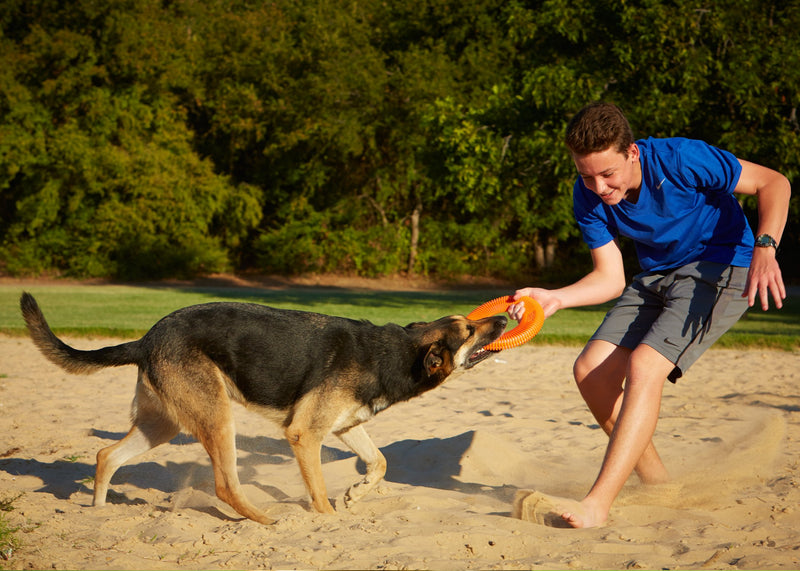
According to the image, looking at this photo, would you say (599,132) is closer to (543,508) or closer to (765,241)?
(765,241)

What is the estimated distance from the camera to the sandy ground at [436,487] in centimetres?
405

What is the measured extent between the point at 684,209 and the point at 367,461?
2753 millimetres

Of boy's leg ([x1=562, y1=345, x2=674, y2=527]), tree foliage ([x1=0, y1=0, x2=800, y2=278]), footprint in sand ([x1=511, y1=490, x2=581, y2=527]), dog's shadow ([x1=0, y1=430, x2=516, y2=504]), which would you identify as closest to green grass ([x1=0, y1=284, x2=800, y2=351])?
tree foliage ([x1=0, y1=0, x2=800, y2=278])

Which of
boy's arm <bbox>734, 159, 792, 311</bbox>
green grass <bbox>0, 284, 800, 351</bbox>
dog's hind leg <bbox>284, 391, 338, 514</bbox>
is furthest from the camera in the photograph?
green grass <bbox>0, 284, 800, 351</bbox>

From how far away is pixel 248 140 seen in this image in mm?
32969

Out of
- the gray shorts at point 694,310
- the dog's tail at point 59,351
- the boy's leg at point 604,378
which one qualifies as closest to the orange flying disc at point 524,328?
the boy's leg at point 604,378

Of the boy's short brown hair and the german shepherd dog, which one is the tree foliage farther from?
the boy's short brown hair

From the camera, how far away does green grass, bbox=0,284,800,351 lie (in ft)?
45.1

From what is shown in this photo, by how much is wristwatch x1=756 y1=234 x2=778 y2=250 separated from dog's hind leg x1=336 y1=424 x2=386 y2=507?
9.26 feet

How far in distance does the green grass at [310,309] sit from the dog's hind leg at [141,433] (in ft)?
25.7

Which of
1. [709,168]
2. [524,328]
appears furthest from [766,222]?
[524,328]

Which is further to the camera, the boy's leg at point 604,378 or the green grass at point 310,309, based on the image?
the green grass at point 310,309

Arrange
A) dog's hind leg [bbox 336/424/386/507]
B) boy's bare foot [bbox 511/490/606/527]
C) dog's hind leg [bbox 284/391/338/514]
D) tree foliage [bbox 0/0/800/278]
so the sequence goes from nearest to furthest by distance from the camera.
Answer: boy's bare foot [bbox 511/490/606/527]
dog's hind leg [bbox 284/391/338/514]
dog's hind leg [bbox 336/424/386/507]
tree foliage [bbox 0/0/800/278]

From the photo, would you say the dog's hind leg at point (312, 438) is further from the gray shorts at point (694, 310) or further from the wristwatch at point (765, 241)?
the wristwatch at point (765, 241)
